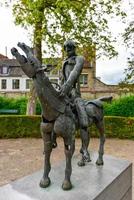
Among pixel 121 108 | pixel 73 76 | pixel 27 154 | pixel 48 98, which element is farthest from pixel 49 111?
pixel 121 108

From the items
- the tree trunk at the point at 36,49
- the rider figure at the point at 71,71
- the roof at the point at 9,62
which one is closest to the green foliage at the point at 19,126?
the tree trunk at the point at 36,49

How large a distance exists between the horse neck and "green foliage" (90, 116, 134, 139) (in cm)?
1069

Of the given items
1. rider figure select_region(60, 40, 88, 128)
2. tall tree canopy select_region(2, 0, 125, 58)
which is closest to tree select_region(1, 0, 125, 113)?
tall tree canopy select_region(2, 0, 125, 58)

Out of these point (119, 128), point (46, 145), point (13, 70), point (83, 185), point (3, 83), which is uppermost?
point (13, 70)

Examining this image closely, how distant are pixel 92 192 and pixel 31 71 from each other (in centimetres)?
154

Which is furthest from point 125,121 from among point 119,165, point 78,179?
point 78,179

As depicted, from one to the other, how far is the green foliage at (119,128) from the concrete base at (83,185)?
9.26 meters

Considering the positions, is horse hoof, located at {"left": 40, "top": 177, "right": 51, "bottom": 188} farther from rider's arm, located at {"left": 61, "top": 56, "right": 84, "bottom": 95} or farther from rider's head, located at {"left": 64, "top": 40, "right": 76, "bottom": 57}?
rider's head, located at {"left": 64, "top": 40, "right": 76, "bottom": 57}

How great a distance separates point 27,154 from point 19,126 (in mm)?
3857

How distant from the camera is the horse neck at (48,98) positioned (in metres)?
3.30

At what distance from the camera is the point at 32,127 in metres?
14.1

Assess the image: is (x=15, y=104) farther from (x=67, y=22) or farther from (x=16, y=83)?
(x=16, y=83)

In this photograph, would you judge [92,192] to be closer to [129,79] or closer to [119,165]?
[119,165]

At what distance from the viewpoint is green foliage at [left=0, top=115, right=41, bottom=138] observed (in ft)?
45.6
